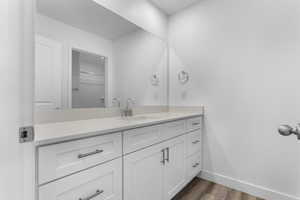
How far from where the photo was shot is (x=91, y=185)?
840 mm

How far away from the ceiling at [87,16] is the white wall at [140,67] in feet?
0.39

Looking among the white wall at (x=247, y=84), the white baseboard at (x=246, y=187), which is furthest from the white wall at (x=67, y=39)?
the white baseboard at (x=246, y=187)

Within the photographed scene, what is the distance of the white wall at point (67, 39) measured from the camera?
116 centimetres

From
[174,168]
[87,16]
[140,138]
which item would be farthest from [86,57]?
[174,168]

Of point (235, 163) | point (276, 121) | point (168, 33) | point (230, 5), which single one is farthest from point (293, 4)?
point (235, 163)

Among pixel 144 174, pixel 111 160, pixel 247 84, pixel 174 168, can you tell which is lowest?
pixel 174 168

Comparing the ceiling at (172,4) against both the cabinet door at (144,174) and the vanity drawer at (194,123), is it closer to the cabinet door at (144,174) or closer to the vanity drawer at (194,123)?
the vanity drawer at (194,123)

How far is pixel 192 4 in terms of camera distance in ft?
7.31

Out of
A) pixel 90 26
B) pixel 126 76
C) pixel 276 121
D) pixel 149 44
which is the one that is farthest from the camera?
pixel 149 44

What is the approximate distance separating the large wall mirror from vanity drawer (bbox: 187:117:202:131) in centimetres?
64

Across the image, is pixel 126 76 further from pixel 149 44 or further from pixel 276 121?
pixel 276 121

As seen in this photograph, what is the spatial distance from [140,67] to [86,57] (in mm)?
762

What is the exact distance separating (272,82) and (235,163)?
0.98m

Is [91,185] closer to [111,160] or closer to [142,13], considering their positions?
[111,160]
